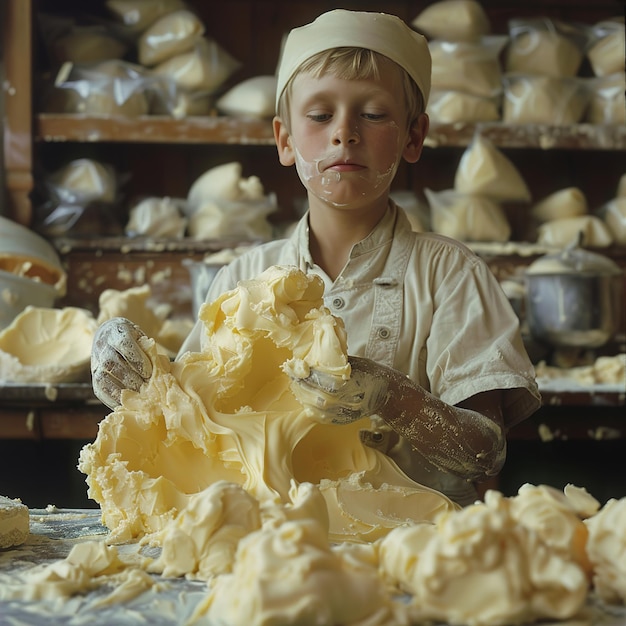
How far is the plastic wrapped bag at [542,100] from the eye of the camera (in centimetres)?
272

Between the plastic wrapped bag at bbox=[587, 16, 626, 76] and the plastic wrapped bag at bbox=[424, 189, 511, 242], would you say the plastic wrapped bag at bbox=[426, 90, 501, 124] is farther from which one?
the plastic wrapped bag at bbox=[587, 16, 626, 76]

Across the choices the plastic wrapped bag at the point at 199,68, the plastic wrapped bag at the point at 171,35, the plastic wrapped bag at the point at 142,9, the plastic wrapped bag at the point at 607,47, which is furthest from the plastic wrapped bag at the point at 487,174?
the plastic wrapped bag at the point at 142,9

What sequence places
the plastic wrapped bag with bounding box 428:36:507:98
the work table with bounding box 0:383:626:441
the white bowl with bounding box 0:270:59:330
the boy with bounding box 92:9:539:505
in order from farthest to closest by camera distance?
1. the plastic wrapped bag with bounding box 428:36:507:98
2. the white bowl with bounding box 0:270:59:330
3. the work table with bounding box 0:383:626:441
4. the boy with bounding box 92:9:539:505

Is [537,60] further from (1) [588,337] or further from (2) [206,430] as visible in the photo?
(2) [206,430]

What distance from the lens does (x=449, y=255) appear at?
1394mm

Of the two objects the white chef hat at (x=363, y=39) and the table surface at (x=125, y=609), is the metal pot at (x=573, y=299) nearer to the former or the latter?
the white chef hat at (x=363, y=39)

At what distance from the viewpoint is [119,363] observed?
1.11m

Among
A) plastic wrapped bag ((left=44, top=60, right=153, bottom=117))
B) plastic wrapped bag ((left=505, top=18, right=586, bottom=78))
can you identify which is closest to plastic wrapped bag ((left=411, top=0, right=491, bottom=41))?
plastic wrapped bag ((left=505, top=18, right=586, bottom=78))

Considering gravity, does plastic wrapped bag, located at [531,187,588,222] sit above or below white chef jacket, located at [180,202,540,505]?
below

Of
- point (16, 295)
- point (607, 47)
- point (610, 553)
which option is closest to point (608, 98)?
point (607, 47)

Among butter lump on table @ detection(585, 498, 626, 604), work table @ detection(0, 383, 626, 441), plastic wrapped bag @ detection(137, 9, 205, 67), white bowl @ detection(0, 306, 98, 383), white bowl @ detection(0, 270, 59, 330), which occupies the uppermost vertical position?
plastic wrapped bag @ detection(137, 9, 205, 67)

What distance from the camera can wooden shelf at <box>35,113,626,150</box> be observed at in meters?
2.63

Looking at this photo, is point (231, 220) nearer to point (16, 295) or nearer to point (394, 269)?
point (16, 295)

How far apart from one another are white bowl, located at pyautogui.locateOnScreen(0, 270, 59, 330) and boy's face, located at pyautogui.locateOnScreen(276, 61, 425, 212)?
3.83ft
